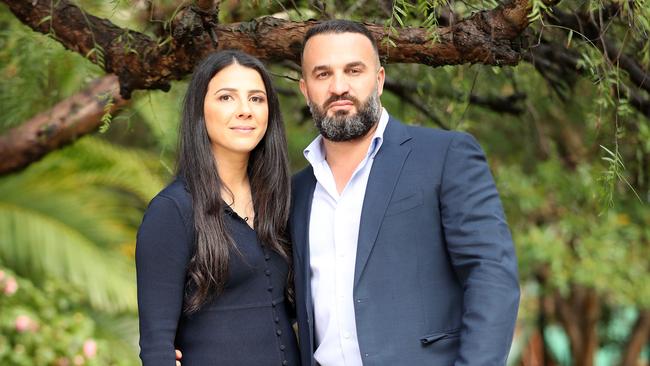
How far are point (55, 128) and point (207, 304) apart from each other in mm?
1881

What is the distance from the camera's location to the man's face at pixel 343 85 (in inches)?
108

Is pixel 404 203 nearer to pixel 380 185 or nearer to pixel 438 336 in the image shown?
pixel 380 185

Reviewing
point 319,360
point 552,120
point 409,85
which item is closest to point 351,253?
point 319,360

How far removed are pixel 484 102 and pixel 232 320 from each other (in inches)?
89.2

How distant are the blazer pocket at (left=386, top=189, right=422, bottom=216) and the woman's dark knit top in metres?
0.42

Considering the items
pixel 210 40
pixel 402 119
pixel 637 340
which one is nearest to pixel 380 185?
pixel 210 40

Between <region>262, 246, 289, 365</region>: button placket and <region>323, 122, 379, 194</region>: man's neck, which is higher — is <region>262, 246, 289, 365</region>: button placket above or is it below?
below

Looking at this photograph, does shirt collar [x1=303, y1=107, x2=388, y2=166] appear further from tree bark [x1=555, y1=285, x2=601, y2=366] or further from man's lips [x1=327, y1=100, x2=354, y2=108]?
tree bark [x1=555, y1=285, x2=601, y2=366]

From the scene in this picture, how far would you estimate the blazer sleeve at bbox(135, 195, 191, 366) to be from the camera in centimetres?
264

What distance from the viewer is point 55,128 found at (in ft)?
14.2

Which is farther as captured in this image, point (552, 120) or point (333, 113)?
point (552, 120)

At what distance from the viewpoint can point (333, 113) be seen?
2750 millimetres

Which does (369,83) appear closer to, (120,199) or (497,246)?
(497,246)

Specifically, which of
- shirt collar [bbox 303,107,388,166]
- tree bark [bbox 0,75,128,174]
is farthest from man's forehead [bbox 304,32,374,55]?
tree bark [bbox 0,75,128,174]
